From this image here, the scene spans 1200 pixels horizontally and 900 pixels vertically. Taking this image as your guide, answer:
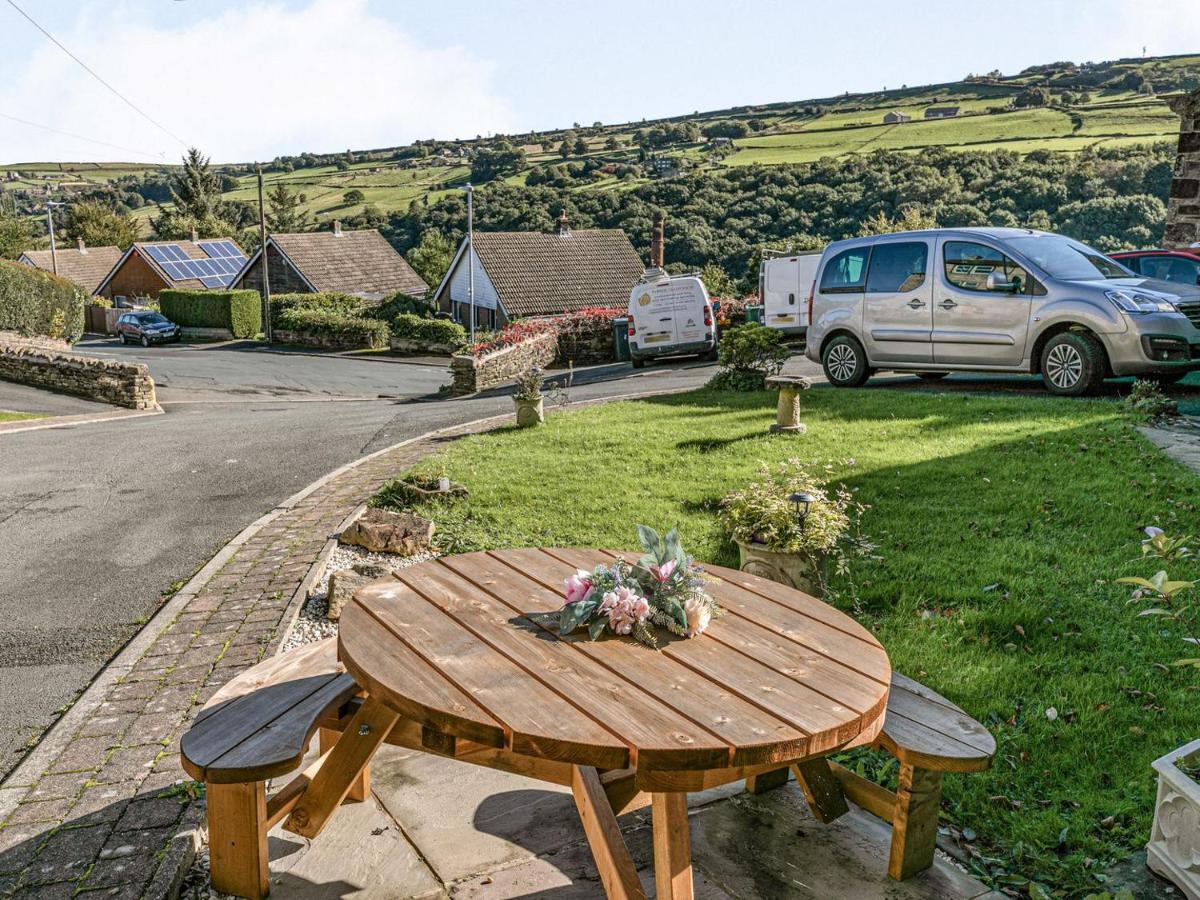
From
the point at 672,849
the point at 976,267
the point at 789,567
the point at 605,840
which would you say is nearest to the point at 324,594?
the point at 789,567

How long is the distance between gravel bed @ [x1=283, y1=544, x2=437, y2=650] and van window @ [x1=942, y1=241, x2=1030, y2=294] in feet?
26.9

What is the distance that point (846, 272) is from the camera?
1364 cm

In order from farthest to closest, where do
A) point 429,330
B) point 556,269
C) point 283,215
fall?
1. point 283,215
2. point 556,269
3. point 429,330

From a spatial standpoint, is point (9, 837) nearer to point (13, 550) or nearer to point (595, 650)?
point (595, 650)

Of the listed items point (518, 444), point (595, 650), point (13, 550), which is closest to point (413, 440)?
point (518, 444)

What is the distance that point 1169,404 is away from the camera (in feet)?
33.3

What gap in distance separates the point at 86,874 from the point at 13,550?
214 inches

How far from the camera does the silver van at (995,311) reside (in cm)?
1118

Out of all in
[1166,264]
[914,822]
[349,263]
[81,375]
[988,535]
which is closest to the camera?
[914,822]

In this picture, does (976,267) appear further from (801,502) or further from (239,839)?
(239,839)

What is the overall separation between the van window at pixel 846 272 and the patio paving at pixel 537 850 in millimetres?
10313

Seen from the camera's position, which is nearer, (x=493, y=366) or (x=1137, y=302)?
(x=1137, y=302)

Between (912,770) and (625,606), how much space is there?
1204 millimetres

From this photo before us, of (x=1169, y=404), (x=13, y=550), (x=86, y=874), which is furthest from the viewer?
(x=1169, y=404)
